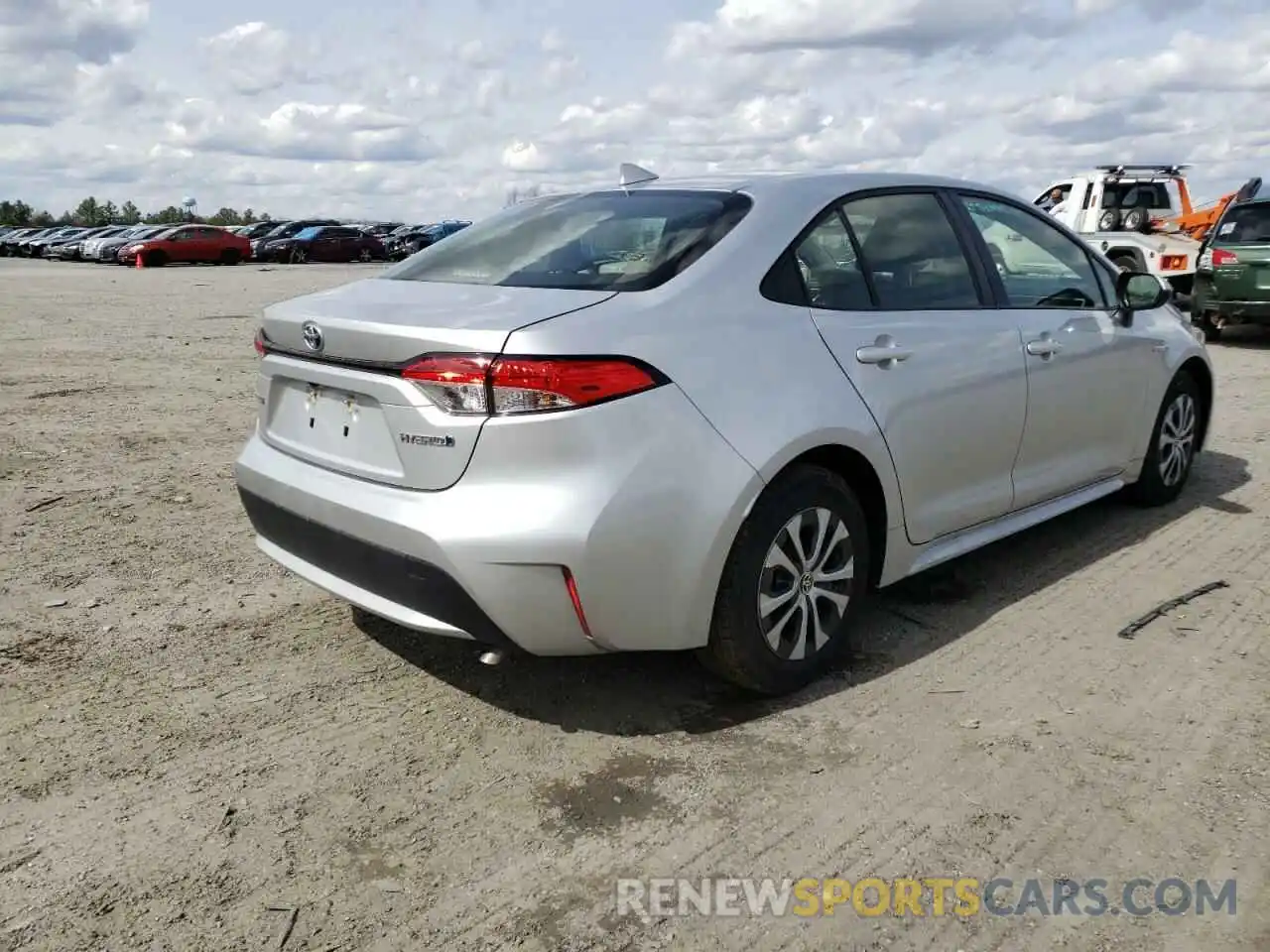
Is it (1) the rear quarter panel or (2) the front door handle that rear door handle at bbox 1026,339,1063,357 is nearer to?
(2) the front door handle

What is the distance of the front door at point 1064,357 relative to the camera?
4.40m

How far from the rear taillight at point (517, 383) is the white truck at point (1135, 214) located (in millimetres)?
13190

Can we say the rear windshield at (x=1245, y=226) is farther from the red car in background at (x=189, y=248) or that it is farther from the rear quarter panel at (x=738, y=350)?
the red car in background at (x=189, y=248)

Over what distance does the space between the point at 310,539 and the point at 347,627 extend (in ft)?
2.59

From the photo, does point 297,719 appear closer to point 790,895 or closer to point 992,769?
point 790,895

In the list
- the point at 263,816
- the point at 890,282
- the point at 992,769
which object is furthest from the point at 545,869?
the point at 890,282

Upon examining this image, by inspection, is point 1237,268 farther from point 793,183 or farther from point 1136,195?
point 793,183

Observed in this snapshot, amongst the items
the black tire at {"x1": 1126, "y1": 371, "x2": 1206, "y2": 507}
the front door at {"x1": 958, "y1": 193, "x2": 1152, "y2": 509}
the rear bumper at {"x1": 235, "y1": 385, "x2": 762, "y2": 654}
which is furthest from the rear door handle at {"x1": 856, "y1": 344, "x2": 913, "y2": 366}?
the black tire at {"x1": 1126, "y1": 371, "x2": 1206, "y2": 507}

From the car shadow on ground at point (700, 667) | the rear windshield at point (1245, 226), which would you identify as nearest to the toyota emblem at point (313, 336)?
the car shadow on ground at point (700, 667)

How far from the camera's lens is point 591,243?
11.6 feet

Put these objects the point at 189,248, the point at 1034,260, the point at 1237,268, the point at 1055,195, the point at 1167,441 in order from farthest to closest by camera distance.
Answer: the point at 189,248, the point at 1055,195, the point at 1237,268, the point at 1167,441, the point at 1034,260

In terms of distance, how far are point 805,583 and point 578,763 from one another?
0.90 meters

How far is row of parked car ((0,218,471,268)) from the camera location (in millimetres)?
37406

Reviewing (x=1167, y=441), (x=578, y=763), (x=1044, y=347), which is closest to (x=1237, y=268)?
(x=1167, y=441)
